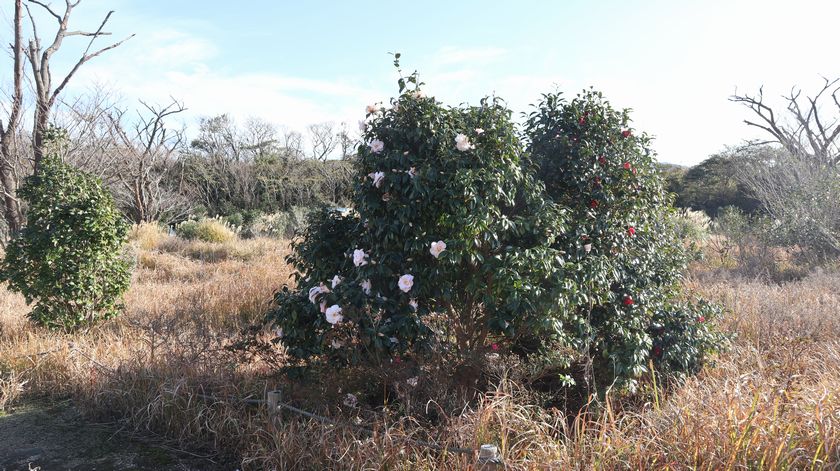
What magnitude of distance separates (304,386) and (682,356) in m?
2.44

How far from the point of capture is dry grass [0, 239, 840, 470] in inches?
107

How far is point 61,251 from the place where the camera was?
543cm

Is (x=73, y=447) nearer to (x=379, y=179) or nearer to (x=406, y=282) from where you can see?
(x=406, y=282)

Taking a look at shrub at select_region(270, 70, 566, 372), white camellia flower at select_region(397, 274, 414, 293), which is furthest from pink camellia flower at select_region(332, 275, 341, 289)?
white camellia flower at select_region(397, 274, 414, 293)

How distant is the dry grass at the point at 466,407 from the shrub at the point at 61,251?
0.87 ft

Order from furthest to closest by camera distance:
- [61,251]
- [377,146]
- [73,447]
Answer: [61,251], [73,447], [377,146]

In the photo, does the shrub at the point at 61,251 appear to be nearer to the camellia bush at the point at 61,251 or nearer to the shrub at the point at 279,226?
the camellia bush at the point at 61,251

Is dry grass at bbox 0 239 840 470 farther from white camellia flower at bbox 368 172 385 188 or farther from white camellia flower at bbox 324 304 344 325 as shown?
white camellia flower at bbox 368 172 385 188

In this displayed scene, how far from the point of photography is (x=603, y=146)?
3.87 m

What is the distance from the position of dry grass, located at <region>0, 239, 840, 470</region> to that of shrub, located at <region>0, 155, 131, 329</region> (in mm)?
264

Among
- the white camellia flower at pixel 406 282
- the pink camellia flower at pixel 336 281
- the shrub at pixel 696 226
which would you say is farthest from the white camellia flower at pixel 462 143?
the shrub at pixel 696 226

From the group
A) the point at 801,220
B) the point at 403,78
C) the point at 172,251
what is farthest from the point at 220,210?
the point at 403,78

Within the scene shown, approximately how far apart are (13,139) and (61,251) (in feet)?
19.6

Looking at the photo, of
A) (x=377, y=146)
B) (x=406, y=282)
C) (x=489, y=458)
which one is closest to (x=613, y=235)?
(x=406, y=282)
